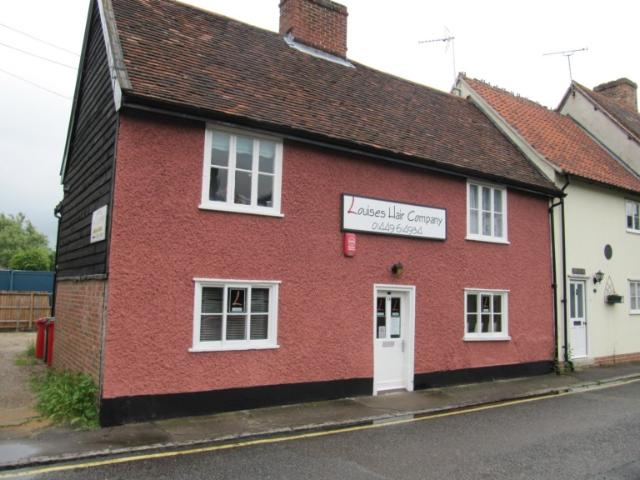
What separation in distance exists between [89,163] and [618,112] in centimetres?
2004

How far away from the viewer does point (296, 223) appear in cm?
998

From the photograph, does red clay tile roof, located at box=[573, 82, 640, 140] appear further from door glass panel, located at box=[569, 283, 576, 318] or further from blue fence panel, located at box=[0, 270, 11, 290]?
blue fence panel, located at box=[0, 270, 11, 290]

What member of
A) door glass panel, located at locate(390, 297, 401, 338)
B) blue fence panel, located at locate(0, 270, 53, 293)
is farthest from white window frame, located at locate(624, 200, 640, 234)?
blue fence panel, located at locate(0, 270, 53, 293)

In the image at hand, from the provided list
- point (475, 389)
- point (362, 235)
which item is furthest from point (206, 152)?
point (475, 389)

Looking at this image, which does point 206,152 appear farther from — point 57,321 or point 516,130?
point 516,130

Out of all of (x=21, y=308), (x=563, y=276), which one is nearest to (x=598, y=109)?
(x=563, y=276)

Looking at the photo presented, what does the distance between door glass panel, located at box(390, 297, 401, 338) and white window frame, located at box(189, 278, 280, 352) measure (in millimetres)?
2977

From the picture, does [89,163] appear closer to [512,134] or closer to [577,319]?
[512,134]

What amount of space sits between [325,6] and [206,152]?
7.75 meters

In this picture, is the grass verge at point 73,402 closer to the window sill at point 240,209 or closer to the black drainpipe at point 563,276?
the window sill at point 240,209

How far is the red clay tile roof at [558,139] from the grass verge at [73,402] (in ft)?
43.7

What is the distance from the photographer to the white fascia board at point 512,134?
15.2 m

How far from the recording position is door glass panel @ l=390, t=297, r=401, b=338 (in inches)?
444

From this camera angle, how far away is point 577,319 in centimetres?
1536
